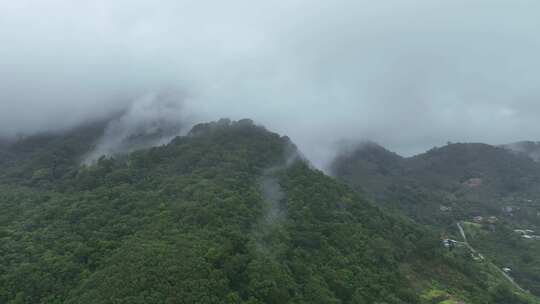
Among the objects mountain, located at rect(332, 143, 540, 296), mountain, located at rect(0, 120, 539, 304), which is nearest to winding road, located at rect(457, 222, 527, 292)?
mountain, located at rect(332, 143, 540, 296)

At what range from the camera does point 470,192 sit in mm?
154000

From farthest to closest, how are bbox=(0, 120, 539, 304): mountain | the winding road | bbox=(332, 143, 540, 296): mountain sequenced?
bbox=(332, 143, 540, 296): mountain, the winding road, bbox=(0, 120, 539, 304): mountain

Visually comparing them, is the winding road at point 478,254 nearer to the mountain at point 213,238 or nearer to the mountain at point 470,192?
the mountain at point 470,192

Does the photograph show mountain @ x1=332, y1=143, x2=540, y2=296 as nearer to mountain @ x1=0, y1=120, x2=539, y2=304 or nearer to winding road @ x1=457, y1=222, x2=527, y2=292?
winding road @ x1=457, y1=222, x2=527, y2=292

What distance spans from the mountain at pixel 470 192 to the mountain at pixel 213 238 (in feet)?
78.2

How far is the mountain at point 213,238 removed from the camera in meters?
40.7

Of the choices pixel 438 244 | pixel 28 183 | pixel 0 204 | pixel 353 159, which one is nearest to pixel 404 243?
pixel 438 244

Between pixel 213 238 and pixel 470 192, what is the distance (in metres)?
131

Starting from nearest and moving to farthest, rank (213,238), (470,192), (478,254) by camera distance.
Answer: (213,238), (478,254), (470,192)

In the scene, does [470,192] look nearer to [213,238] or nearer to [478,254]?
[478,254]

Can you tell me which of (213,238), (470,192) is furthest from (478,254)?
(213,238)

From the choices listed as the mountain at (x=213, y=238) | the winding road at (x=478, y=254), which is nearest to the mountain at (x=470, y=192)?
the winding road at (x=478, y=254)

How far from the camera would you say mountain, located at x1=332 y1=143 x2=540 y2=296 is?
333ft

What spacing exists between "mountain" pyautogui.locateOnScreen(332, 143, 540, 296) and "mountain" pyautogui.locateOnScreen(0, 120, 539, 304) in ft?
78.2
